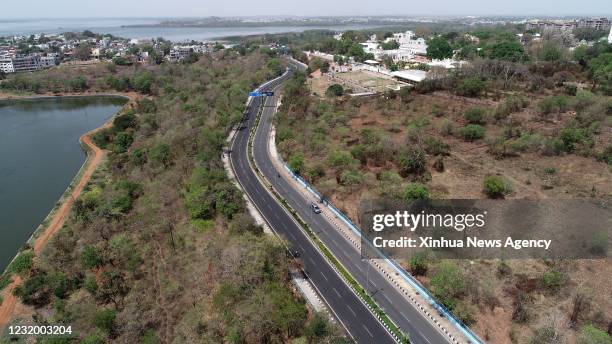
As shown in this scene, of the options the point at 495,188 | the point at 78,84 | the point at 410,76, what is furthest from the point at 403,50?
the point at 495,188

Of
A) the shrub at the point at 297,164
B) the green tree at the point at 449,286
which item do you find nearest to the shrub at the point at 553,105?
A: the shrub at the point at 297,164

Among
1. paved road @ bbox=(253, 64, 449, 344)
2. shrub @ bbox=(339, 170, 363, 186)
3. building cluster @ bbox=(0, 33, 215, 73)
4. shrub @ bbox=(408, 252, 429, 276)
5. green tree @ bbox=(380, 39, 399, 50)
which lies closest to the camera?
paved road @ bbox=(253, 64, 449, 344)

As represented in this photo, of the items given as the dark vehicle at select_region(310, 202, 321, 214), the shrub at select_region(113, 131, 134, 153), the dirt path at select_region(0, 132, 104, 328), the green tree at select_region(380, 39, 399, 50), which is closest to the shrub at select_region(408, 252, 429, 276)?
the dark vehicle at select_region(310, 202, 321, 214)

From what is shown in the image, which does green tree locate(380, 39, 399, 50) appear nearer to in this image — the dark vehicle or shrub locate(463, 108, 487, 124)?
shrub locate(463, 108, 487, 124)

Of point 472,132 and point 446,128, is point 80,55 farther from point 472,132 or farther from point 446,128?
point 472,132

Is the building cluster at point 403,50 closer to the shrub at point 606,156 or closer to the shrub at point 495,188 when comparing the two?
the shrub at point 606,156
